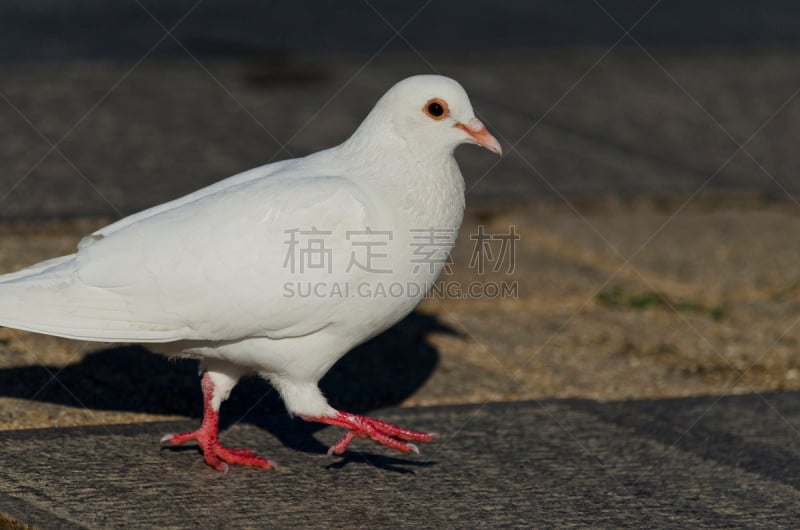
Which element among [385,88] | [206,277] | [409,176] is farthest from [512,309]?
[385,88]

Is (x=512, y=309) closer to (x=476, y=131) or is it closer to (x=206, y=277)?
(x=476, y=131)

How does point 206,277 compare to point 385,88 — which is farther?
point 385,88

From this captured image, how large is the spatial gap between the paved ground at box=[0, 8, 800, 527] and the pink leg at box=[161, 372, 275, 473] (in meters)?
0.05

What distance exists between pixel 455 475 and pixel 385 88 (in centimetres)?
570

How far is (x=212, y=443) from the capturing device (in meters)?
4.27

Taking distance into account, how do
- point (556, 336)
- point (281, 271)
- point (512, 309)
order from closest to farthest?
point (281, 271) → point (556, 336) → point (512, 309)

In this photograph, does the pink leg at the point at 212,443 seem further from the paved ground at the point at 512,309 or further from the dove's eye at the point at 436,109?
the dove's eye at the point at 436,109

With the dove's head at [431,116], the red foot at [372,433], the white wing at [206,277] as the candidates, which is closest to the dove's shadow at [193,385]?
the red foot at [372,433]

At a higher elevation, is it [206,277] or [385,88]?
[385,88]

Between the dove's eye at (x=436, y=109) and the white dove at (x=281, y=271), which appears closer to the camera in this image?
the white dove at (x=281, y=271)

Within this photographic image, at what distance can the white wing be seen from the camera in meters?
4.14

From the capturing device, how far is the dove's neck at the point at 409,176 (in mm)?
4324

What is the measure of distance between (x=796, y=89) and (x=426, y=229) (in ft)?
22.8

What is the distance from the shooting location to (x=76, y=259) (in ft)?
14.3
